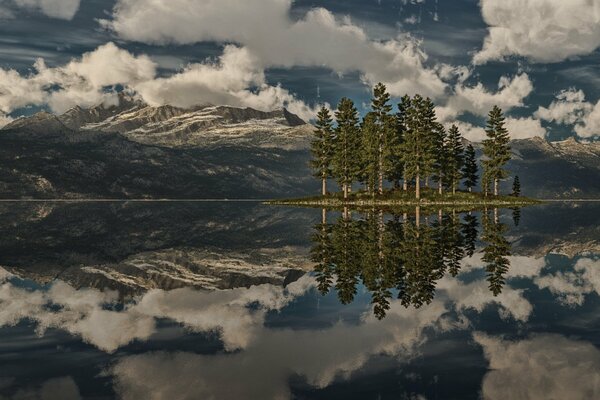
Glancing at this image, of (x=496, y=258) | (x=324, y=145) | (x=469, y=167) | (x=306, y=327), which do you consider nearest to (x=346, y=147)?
(x=324, y=145)

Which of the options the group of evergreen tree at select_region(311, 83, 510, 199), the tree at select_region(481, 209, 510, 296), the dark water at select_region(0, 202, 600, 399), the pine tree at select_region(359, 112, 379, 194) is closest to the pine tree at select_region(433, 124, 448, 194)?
the group of evergreen tree at select_region(311, 83, 510, 199)

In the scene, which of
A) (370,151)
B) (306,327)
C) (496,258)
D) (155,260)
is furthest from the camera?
(370,151)

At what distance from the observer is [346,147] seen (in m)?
127

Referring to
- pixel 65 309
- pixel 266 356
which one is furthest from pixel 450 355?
pixel 65 309

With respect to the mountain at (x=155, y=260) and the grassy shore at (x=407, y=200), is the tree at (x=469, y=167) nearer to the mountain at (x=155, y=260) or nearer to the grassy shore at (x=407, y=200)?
the grassy shore at (x=407, y=200)

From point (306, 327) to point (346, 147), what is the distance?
367 feet

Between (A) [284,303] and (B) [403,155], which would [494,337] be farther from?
(B) [403,155]

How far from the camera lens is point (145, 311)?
19.3m

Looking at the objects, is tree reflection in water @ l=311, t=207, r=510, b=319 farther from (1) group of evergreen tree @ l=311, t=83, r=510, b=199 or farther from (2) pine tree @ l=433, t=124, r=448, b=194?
(2) pine tree @ l=433, t=124, r=448, b=194

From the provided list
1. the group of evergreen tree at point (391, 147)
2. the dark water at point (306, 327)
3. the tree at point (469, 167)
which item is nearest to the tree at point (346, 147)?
the group of evergreen tree at point (391, 147)

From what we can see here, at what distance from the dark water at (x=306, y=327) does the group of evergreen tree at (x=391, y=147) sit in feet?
276

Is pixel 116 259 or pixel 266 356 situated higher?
pixel 266 356

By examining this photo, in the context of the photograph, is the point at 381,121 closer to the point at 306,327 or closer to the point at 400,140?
the point at 400,140

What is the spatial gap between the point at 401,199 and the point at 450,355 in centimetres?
10293
